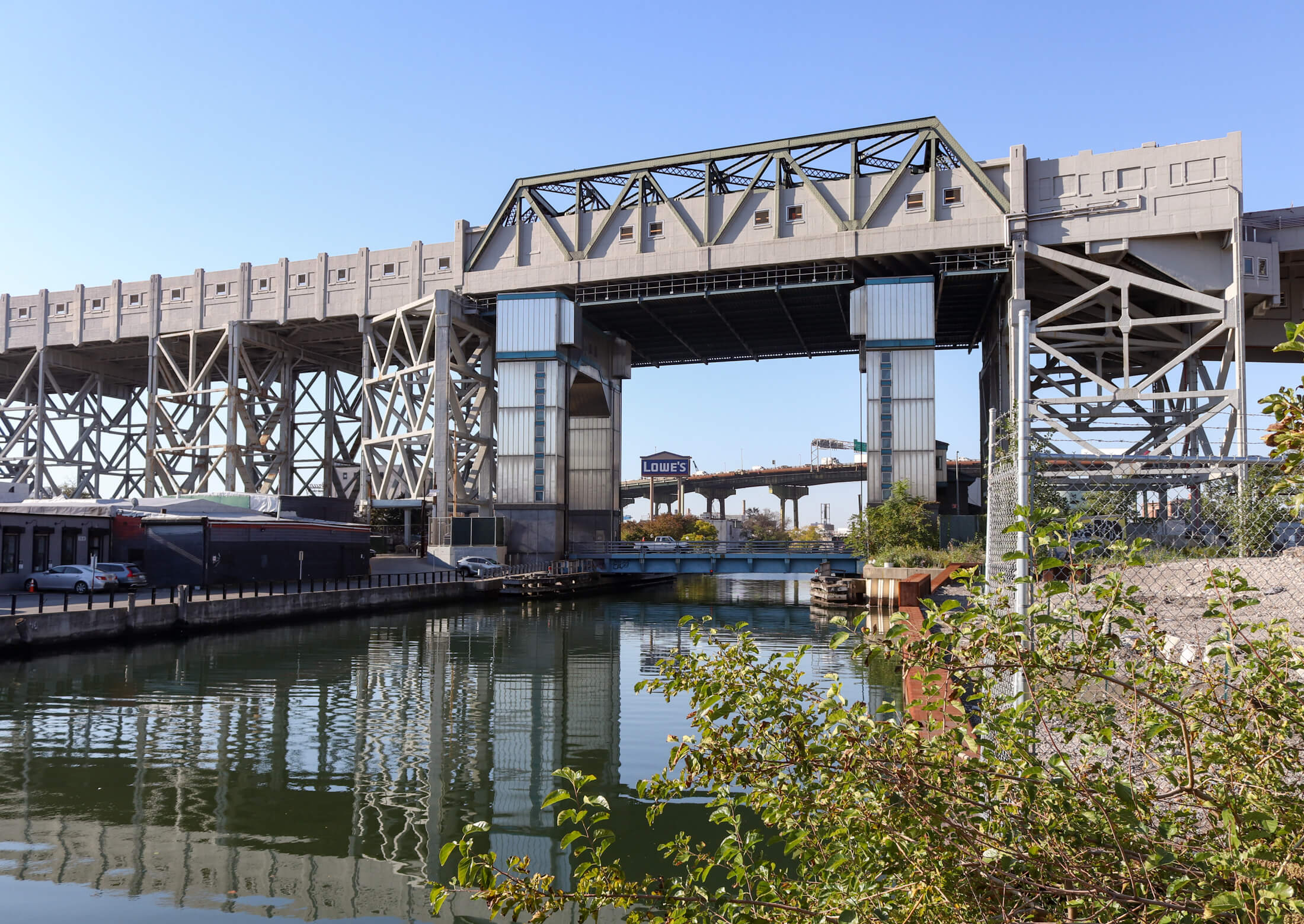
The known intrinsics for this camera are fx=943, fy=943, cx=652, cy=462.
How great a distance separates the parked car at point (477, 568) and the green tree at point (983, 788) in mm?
57379

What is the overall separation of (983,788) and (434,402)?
65.1 metres

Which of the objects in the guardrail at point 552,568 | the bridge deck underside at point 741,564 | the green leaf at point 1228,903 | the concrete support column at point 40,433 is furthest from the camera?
the concrete support column at point 40,433

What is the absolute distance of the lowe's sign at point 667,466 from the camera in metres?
107

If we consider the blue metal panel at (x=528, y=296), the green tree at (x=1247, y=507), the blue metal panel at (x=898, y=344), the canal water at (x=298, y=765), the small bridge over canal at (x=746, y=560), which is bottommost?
the canal water at (x=298, y=765)

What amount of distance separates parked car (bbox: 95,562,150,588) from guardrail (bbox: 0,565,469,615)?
38 centimetres

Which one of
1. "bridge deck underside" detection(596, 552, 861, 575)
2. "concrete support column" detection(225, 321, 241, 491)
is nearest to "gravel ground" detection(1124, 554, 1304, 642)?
"bridge deck underside" detection(596, 552, 861, 575)

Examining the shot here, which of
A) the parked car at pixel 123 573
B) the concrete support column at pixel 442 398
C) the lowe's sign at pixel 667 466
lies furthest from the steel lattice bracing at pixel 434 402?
the lowe's sign at pixel 667 466

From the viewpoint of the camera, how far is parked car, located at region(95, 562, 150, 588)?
A: 141 feet

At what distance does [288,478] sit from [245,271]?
65.4 feet

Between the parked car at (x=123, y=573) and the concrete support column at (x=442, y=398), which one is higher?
→ the concrete support column at (x=442, y=398)

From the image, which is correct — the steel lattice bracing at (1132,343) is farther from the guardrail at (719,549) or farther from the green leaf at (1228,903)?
the green leaf at (1228,903)

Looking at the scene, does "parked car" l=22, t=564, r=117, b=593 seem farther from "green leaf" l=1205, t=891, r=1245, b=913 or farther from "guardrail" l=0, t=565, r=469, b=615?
"green leaf" l=1205, t=891, r=1245, b=913

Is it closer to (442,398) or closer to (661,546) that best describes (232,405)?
(442,398)

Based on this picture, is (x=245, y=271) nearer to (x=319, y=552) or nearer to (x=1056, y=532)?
(x=319, y=552)
